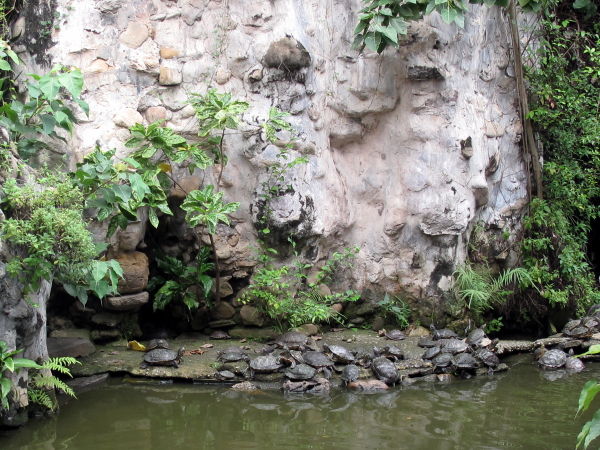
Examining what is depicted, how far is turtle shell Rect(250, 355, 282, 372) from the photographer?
560 centimetres

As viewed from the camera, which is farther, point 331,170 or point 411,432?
point 331,170

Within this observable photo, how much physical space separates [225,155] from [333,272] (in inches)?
78.9

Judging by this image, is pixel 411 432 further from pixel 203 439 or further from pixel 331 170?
pixel 331 170

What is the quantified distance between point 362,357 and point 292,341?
76 centimetres

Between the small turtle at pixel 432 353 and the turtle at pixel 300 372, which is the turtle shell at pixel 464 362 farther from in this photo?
the turtle at pixel 300 372

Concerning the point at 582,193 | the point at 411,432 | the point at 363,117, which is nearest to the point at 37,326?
the point at 411,432

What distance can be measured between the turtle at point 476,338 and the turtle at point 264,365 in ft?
7.53

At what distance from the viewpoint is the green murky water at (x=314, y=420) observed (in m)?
4.29

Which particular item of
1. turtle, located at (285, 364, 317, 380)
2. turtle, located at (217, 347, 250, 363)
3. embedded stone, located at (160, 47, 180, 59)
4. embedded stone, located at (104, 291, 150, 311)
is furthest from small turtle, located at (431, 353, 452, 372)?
embedded stone, located at (160, 47, 180, 59)

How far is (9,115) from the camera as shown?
4.92m

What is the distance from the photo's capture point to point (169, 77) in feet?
21.2

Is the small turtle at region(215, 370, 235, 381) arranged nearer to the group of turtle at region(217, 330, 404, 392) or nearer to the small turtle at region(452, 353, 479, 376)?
the group of turtle at region(217, 330, 404, 392)

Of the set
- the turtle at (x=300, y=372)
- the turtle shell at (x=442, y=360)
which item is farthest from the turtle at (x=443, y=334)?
the turtle at (x=300, y=372)

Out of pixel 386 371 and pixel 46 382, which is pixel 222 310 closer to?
pixel 386 371
